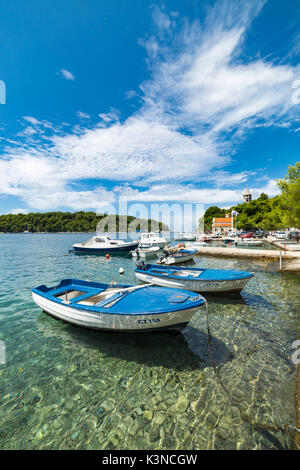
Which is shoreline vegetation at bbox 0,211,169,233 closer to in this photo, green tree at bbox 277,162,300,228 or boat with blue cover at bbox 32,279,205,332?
green tree at bbox 277,162,300,228

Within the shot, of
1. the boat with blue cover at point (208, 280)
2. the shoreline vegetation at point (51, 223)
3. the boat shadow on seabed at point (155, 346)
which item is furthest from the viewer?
the shoreline vegetation at point (51, 223)

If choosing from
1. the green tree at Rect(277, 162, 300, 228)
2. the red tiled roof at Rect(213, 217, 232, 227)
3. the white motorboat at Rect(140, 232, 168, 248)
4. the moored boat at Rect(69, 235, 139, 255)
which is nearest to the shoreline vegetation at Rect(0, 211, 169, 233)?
Result: the red tiled roof at Rect(213, 217, 232, 227)

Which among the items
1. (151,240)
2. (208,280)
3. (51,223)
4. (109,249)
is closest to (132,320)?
(208,280)

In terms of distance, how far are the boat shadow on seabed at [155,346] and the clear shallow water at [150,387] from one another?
35mm

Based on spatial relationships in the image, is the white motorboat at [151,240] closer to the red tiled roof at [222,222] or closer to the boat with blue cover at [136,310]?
the boat with blue cover at [136,310]

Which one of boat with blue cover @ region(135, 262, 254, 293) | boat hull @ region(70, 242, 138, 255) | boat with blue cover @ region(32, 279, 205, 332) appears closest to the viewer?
boat with blue cover @ region(32, 279, 205, 332)

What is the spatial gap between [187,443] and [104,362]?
3.20 metres

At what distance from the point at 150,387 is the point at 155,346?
65.8 inches

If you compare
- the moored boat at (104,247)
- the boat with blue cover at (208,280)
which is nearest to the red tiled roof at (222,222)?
the moored boat at (104,247)

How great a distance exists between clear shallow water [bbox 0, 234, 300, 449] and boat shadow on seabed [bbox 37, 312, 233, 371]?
0.04m

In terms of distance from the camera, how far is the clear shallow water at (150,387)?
12.3ft

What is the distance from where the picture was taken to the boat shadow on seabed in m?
5.84

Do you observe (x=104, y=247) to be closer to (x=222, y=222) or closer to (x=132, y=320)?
(x=132, y=320)

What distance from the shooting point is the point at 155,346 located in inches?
258
